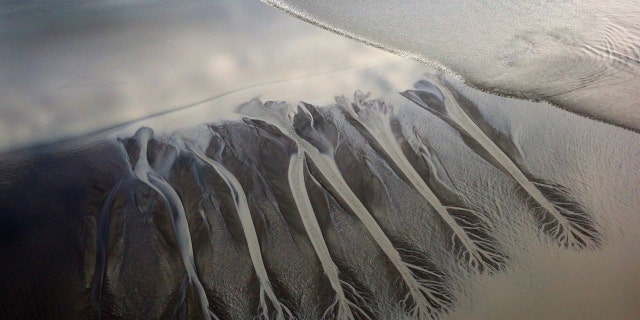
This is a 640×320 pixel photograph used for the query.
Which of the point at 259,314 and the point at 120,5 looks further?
the point at 120,5

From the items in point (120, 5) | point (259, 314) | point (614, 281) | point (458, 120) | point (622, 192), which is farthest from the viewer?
point (120, 5)

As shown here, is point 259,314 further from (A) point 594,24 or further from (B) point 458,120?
(A) point 594,24

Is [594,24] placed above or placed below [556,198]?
above

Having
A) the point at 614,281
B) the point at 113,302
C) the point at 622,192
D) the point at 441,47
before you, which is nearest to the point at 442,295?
the point at 614,281

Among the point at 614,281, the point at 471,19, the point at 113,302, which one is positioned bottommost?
the point at 113,302

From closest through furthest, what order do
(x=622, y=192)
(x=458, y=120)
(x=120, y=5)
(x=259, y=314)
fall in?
(x=259, y=314), (x=622, y=192), (x=458, y=120), (x=120, y=5)

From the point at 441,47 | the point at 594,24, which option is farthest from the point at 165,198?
the point at 594,24
